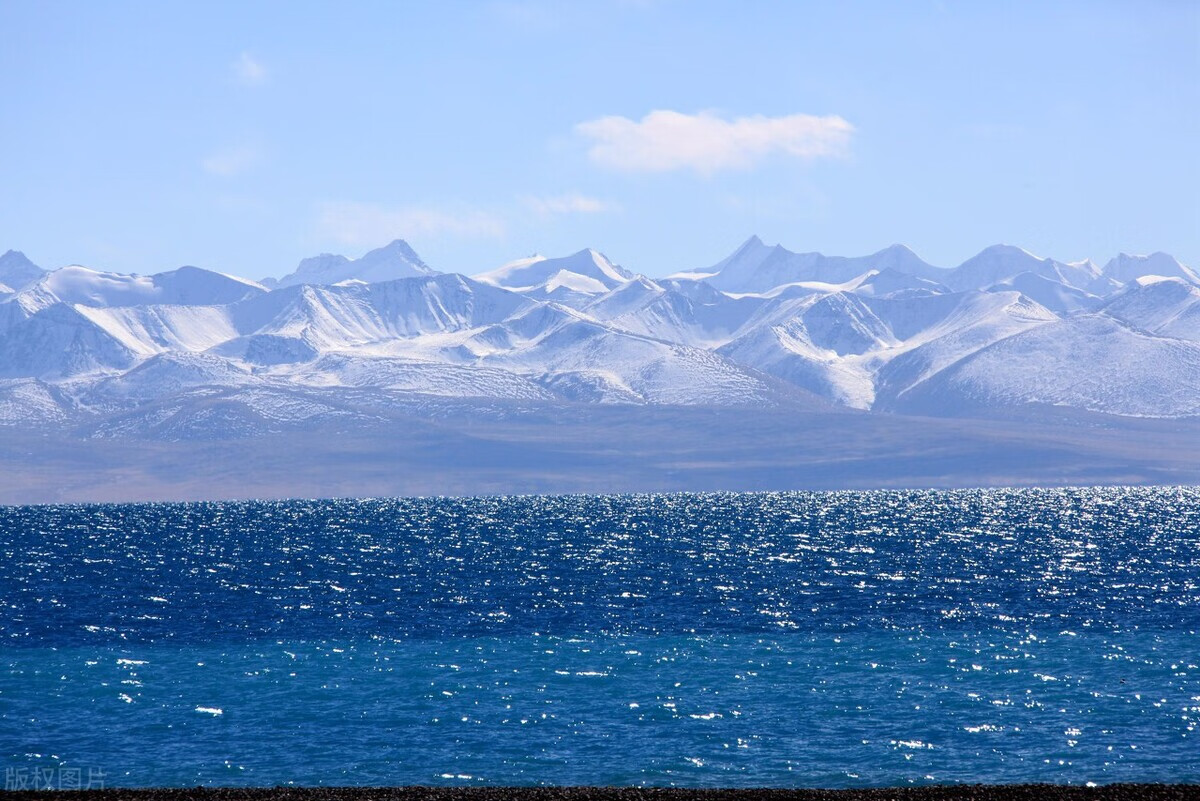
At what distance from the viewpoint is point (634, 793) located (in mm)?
46844

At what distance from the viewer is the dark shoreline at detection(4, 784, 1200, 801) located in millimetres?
45094

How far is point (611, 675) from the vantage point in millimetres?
70562

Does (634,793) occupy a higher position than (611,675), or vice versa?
(611,675)

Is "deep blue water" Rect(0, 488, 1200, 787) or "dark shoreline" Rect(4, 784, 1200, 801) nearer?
"dark shoreline" Rect(4, 784, 1200, 801)

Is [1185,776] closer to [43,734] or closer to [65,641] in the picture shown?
[43,734]

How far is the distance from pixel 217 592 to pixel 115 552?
6068 cm

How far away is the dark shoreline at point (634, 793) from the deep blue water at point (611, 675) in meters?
3.42

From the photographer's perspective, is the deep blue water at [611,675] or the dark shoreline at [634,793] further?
the deep blue water at [611,675]

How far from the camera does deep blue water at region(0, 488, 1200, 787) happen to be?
176 ft

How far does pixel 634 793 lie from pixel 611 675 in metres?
23.7

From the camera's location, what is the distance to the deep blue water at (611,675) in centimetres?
5372

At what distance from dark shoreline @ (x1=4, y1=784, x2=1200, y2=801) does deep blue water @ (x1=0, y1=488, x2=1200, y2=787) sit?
3.42m

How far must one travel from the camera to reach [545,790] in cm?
4800

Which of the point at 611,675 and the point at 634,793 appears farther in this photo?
the point at 611,675
